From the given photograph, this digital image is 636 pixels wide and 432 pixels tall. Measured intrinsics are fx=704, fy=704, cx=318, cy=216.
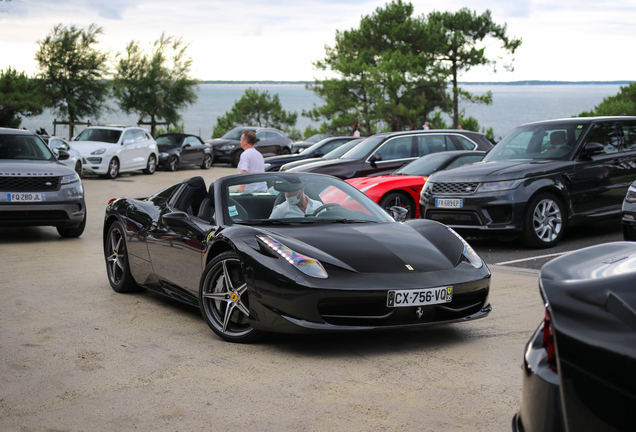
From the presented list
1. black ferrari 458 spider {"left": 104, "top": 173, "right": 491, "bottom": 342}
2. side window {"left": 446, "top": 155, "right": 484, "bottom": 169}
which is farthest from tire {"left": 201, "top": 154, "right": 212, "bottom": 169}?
black ferrari 458 spider {"left": 104, "top": 173, "right": 491, "bottom": 342}

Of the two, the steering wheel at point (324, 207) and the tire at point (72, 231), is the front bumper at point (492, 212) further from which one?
the tire at point (72, 231)

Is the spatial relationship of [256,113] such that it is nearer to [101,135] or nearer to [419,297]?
[101,135]

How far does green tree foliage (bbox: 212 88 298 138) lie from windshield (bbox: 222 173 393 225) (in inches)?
2209

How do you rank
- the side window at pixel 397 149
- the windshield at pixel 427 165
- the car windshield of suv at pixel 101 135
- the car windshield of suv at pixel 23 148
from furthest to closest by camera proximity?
the car windshield of suv at pixel 101 135
the side window at pixel 397 149
the windshield at pixel 427 165
the car windshield of suv at pixel 23 148

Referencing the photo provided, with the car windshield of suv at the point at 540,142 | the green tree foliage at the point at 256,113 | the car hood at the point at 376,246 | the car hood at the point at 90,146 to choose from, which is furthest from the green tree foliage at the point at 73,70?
the car hood at the point at 376,246

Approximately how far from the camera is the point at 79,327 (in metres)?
5.44

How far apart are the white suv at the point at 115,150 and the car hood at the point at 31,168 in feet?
41.6

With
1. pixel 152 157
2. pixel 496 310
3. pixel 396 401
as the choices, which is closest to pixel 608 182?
pixel 496 310

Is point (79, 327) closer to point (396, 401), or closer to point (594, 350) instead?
point (396, 401)

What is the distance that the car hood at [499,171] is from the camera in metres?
9.27

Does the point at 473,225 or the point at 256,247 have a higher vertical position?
the point at 256,247

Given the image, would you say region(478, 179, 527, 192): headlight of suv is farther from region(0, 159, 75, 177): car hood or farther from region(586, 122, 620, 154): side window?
region(0, 159, 75, 177): car hood

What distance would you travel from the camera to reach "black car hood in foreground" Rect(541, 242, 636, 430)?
1843 millimetres

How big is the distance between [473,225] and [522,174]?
0.92 meters
